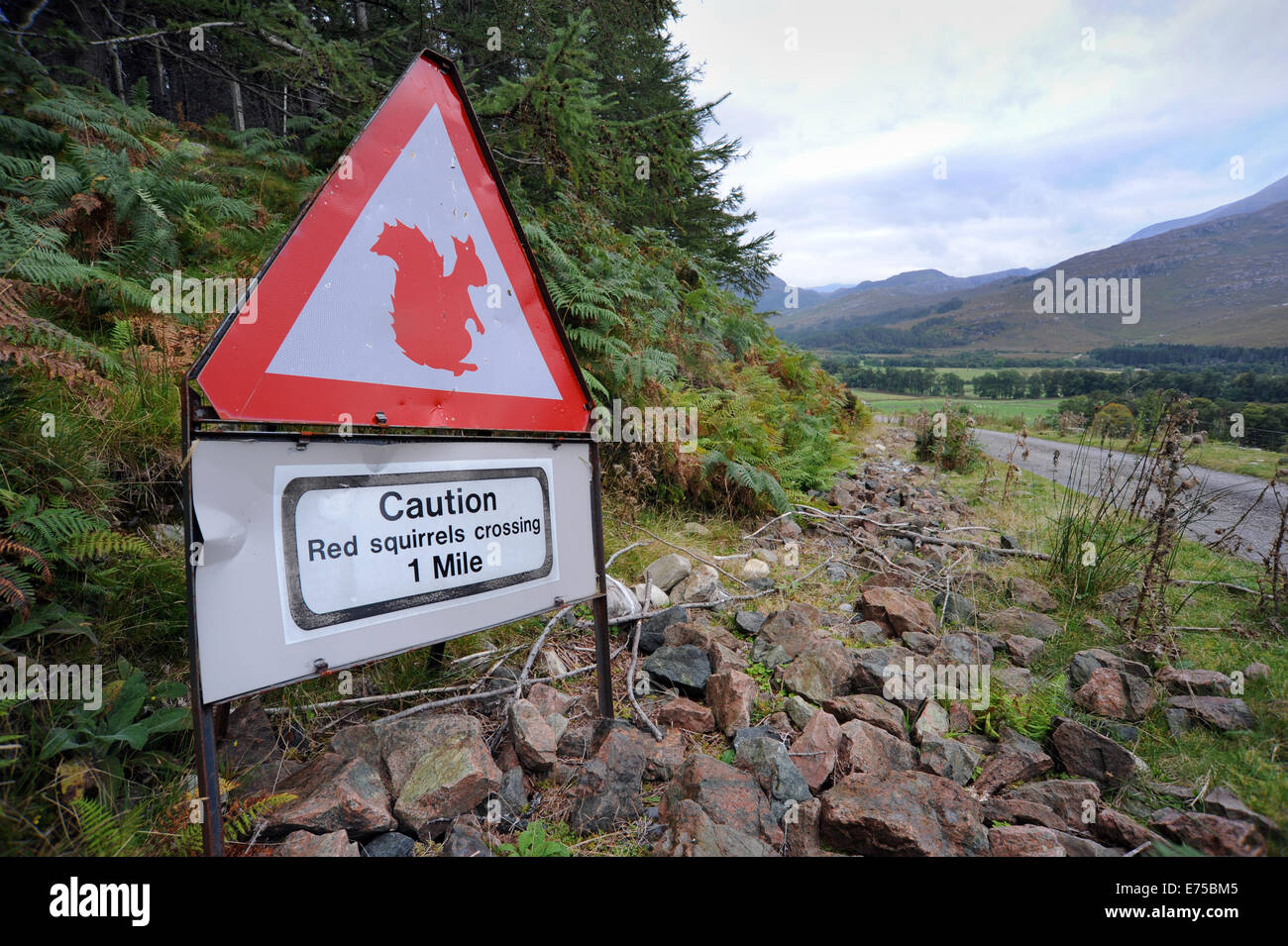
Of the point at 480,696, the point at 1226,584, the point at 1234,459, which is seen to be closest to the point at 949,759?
the point at 480,696

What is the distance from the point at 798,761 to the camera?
1912 mm

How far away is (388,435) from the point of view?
1.53m

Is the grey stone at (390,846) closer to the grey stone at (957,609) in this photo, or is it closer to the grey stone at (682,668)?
the grey stone at (682,668)

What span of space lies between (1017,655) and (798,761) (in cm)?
161

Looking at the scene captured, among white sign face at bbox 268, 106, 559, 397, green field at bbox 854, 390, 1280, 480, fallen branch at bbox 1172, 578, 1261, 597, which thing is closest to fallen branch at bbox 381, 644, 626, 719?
white sign face at bbox 268, 106, 559, 397

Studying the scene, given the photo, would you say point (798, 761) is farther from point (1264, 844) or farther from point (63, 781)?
point (63, 781)

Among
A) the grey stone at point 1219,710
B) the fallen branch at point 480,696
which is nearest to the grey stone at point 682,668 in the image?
the fallen branch at point 480,696

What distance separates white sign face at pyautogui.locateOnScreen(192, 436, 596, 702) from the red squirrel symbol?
0.30 m

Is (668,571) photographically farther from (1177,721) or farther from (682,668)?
(1177,721)

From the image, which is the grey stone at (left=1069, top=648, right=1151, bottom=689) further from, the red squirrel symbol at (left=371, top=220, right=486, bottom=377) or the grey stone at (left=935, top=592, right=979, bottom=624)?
the red squirrel symbol at (left=371, top=220, right=486, bottom=377)

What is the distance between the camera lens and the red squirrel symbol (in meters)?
1.63

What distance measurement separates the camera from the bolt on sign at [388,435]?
1249mm

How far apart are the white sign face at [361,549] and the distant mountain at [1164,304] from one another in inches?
186
